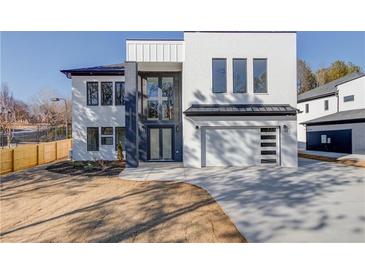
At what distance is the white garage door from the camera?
539 inches

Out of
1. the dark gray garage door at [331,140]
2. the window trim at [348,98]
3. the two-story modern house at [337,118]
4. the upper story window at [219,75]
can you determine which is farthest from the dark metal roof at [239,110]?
the window trim at [348,98]

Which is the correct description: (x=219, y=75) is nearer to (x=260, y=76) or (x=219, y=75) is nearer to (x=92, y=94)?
(x=260, y=76)

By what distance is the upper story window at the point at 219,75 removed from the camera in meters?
13.6

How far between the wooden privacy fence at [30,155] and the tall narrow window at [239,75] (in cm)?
1304

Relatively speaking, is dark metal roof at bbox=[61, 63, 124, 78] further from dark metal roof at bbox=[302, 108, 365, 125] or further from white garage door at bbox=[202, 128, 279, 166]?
dark metal roof at bbox=[302, 108, 365, 125]

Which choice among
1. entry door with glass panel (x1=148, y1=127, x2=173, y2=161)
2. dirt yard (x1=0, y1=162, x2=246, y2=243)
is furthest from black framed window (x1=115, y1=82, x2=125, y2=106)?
dirt yard (x1=0, y1=162, x2=246, y2=243)

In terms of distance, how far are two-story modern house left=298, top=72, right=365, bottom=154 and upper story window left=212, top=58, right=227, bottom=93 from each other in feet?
25.0

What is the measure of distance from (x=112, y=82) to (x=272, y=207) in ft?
47.1

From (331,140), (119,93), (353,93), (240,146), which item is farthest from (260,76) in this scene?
(353,93)

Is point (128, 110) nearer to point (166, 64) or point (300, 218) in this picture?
point (166, 64)

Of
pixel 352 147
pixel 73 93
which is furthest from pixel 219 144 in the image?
pixel 352 147

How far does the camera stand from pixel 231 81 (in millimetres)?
13633

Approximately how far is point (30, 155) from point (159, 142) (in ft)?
26.5

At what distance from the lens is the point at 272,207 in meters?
6.60
